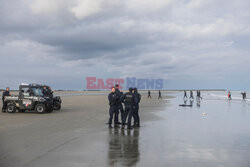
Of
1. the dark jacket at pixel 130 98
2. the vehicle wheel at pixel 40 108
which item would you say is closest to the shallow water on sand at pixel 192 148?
the dark jacket at pixel 130 98

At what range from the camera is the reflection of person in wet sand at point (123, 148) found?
5.76m

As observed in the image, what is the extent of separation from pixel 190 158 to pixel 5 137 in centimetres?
695

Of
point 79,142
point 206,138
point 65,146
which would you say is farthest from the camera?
point 206,138

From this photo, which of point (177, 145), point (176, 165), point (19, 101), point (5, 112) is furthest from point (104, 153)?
point (5, 112)

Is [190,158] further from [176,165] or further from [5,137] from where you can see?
[5,137]

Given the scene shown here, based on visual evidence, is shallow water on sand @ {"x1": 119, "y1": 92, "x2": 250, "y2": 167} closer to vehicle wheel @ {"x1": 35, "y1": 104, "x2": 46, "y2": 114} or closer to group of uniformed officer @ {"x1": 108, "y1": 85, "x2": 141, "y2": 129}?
group of uniformed officer @ {"x1": 108, "y1": 85, "x2": 141, "y2": 129}

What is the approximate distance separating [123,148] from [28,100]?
41.9ft

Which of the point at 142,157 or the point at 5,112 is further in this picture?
the point at 5,112

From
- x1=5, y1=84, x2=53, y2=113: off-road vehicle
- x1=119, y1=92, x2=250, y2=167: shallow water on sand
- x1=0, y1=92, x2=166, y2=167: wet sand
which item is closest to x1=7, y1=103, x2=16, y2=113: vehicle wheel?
x1=5, y1=84, x2=53, y2=113: off-road vehicle

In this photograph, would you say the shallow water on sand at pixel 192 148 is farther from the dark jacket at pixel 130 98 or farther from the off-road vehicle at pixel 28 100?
the off-road vehicle at pixel 28 100

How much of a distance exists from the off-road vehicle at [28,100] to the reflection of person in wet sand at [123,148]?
378 inches

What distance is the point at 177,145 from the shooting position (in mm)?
7578

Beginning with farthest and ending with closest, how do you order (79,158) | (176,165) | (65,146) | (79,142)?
(79,142) → (65,146) → (79,158) → (176,165)

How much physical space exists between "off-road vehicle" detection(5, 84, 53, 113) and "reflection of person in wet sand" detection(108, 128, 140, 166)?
9.60 m
